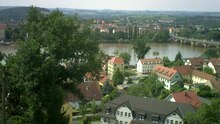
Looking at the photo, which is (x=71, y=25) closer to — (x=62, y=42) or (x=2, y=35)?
(x=62, y=42)

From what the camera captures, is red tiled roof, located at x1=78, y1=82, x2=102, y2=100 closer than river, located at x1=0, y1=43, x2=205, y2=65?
Yes

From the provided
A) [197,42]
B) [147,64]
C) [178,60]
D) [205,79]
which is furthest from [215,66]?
[197,42]

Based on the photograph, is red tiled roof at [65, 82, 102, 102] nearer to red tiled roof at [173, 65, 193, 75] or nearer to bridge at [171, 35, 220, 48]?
red tiled roof at [173, 65, 193, 75]

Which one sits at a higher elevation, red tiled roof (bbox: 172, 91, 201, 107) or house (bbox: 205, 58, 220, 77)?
red tiled roof (bbox: 172, 91, 201, 107)

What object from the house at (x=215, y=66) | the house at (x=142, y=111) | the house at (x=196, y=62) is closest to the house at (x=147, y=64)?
the house at (x=196, y=62)

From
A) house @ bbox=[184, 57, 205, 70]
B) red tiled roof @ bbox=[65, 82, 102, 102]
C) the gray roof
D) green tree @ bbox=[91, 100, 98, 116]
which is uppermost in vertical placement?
the gray roof

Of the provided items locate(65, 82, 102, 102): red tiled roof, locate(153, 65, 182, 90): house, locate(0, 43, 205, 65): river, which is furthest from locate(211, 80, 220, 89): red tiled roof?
locate(0, 43, 205, 65): river

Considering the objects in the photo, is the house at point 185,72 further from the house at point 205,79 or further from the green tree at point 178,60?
the green tree at point 178,60
